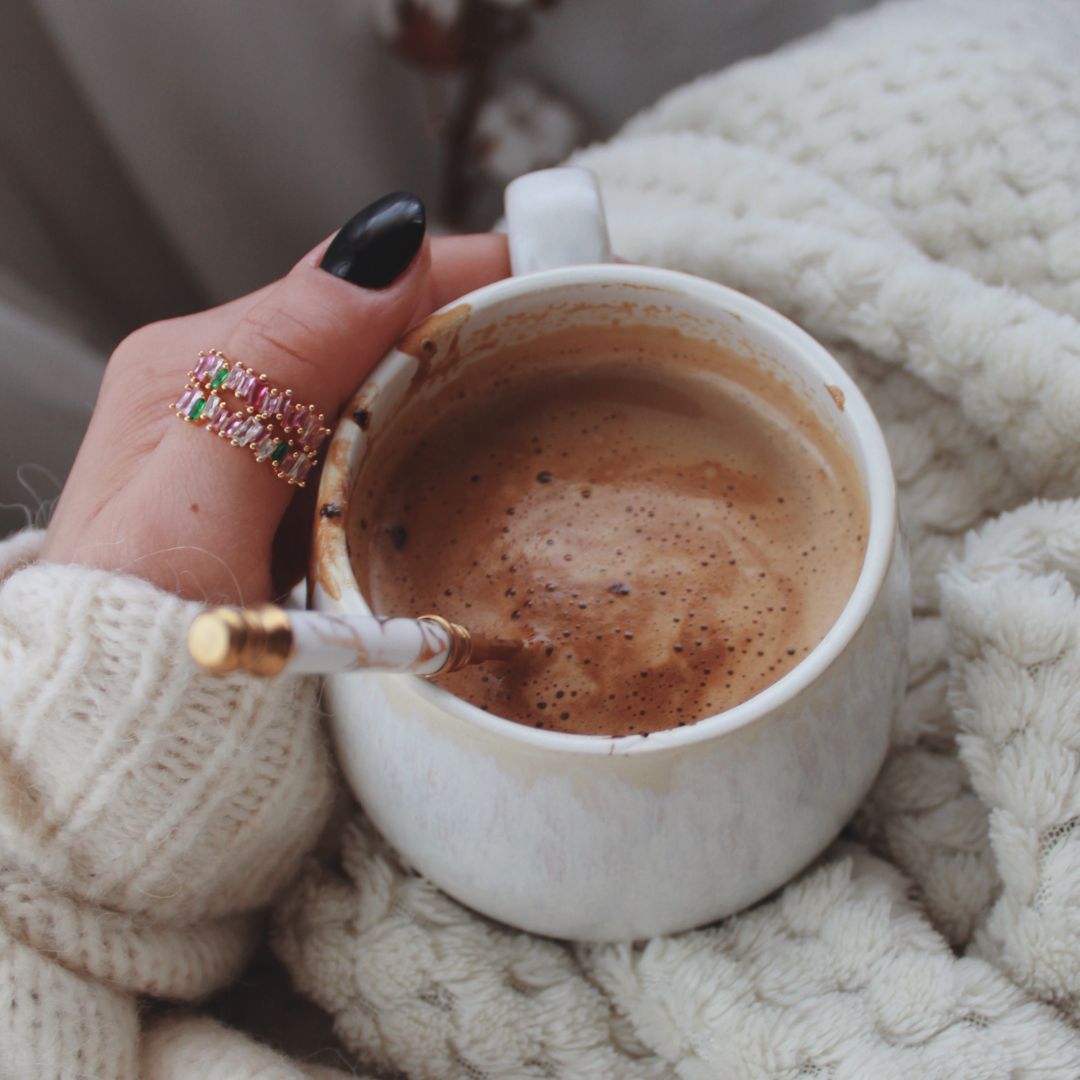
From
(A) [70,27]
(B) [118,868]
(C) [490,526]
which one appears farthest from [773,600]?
(A) [70,27]

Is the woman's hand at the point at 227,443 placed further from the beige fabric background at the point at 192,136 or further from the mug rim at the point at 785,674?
the beige fabric background at the point at 192,136

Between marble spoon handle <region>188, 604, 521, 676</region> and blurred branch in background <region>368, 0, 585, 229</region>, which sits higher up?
marble spoon handle <region>188, 604, 521, 676</region>

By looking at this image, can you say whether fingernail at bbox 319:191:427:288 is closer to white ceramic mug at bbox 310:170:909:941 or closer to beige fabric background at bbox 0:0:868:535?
white ceramic mug at bbox 310:170:909:941

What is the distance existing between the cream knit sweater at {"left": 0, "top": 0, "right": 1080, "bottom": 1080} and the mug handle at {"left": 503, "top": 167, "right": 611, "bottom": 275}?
159 millimetres

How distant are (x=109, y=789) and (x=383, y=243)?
0.94 feet

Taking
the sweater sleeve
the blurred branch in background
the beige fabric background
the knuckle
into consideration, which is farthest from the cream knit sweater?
the blurred branch in background

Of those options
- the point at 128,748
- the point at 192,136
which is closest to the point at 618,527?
the point at 128,748

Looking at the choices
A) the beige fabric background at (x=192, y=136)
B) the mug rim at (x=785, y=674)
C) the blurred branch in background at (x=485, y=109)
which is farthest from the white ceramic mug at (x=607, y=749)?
the blurred branch in background at (x=485, y=109)

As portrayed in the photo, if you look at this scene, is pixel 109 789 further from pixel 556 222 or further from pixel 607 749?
pixel 556 222

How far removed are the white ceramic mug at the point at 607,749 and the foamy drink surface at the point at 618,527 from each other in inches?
1.9

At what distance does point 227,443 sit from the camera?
58 cm

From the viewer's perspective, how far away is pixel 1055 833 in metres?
0.60

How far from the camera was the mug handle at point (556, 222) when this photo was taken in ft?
2.06

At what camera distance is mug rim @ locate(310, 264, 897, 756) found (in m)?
0.48
